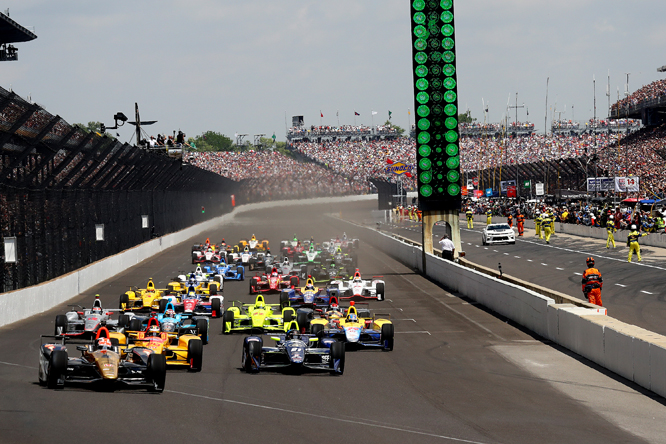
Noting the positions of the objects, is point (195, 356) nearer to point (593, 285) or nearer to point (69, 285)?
point (593, 285)

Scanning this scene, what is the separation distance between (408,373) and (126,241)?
2659 centimetres

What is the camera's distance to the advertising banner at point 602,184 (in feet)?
167

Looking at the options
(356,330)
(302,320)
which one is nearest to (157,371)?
(356,330)

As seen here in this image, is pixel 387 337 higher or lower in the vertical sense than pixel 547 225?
lower

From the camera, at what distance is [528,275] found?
96.9 ft

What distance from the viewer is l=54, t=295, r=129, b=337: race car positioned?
16.4 m

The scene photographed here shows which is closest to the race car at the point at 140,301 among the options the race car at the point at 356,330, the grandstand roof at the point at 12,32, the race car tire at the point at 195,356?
the race car at the point at 356,330

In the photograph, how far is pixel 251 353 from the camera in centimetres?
1303

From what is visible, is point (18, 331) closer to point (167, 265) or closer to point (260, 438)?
point (260, 438)

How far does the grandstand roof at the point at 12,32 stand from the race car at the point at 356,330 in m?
51.2

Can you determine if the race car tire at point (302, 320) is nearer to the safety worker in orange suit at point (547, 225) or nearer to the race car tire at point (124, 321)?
the race car tire at point (124, 321)

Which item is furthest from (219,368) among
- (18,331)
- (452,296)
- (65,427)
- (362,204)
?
(362,204)

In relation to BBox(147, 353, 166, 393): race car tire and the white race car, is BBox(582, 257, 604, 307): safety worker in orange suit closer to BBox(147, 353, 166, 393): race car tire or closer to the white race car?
BBox(147, 353, 166, 393): race car tire

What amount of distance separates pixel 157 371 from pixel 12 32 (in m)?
58.2
